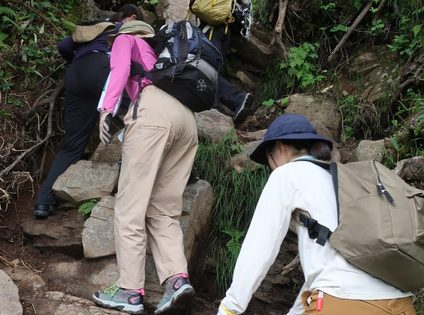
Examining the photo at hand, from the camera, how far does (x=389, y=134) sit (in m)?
6.15

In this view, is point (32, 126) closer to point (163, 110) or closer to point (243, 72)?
point (163, 110)

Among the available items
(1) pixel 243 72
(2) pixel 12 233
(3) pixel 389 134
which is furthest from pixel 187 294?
(1) pixel 243 72

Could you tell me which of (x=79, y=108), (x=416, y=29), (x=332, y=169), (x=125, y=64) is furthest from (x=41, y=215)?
(x=416, y=29)

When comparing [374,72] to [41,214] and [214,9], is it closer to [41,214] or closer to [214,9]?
[214,9]

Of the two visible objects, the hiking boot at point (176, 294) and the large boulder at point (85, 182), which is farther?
the large boulder at point (85, 182)

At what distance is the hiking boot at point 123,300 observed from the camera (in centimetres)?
391

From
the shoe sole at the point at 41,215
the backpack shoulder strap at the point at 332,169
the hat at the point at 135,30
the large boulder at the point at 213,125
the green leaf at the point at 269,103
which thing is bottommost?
the shoe sole at the point at 41,215

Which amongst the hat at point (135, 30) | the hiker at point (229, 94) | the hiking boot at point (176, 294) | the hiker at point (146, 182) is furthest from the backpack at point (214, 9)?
the hiking boot at point (176, 294)

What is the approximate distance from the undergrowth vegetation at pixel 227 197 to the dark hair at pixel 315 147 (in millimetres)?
2422

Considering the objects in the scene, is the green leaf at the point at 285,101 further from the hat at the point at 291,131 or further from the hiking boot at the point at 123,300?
the hat at the point at 291,131

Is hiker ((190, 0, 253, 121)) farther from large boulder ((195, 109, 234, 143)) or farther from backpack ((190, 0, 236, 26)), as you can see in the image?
large boulder ((195, 109, 234, 143))

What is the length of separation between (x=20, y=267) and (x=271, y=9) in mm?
4762

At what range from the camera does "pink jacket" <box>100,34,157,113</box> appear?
4160 mm

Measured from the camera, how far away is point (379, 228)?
89.7 inches
